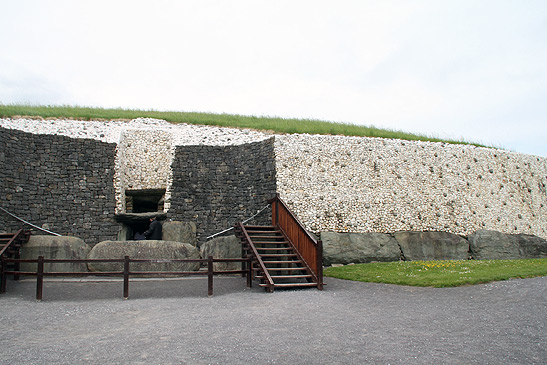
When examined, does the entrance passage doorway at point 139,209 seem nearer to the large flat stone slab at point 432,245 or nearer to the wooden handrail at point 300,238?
the wooden handrail at point 300,238

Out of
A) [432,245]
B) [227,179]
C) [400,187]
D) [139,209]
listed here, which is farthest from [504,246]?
[139,209]

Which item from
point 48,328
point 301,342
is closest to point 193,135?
point 48,328

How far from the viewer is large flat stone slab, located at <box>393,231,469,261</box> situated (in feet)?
53.3

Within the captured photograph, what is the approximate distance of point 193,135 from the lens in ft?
57.5

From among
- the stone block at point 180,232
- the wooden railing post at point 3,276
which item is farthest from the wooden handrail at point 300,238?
the wooden railing post at point 3,276

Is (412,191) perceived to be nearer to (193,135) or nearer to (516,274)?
(516,274)

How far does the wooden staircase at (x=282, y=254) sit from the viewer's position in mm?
10539

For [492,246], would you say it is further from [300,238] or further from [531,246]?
[300,238]

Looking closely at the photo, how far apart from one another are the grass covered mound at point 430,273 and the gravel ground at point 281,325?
56cm

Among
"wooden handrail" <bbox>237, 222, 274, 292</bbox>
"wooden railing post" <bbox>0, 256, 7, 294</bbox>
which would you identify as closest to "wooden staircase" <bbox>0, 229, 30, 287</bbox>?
"wooden railing post" <bbox>0, 256, 7, 294</bbox>

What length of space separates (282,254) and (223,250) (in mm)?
3336

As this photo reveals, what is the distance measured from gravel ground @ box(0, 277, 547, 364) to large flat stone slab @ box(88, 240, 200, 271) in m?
2.37

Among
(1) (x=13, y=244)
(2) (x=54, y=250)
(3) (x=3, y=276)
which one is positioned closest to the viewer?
(3) (x=3, y=276)

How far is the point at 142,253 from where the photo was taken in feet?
42.5
